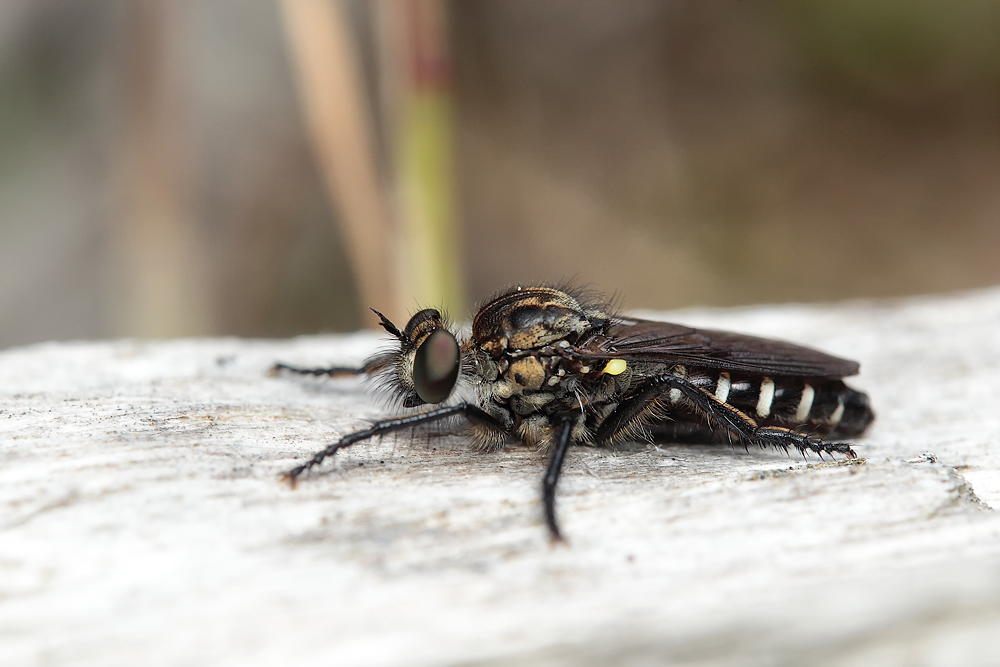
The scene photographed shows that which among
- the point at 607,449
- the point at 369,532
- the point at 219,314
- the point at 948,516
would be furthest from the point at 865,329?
the point at 219,314

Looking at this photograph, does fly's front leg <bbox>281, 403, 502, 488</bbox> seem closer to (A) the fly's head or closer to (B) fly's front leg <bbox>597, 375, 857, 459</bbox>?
(A) the fly's head

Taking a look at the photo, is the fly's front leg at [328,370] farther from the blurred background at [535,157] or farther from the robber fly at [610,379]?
the blurred background at [535,157]

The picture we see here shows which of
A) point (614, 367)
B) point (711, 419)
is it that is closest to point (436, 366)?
point (614, 367)

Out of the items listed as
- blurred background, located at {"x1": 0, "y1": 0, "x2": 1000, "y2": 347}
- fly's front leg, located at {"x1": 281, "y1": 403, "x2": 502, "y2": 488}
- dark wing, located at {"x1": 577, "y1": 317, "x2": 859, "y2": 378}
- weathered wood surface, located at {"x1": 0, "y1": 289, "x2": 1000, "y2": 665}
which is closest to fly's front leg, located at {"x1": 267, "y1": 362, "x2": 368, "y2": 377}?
weathered wood surface, located at {"x1": 0, "y1": 289, "x2": 1000, "y2": 665}

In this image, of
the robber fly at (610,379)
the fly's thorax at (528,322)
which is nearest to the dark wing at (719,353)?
the robber fly at (610,379)

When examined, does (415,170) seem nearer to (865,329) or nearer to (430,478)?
(430,478)

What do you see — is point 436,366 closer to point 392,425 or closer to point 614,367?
point 392,425
